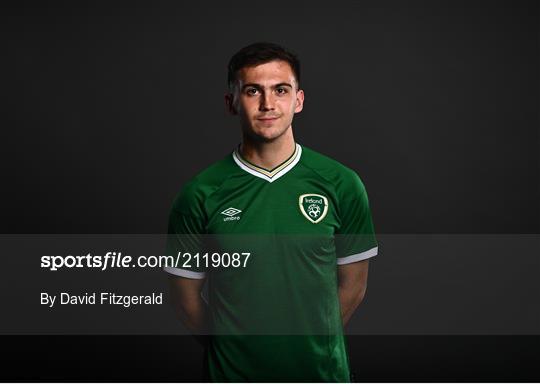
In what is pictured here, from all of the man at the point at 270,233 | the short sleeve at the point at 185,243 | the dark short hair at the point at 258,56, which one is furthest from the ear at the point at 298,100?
the short sleeve at the point at 185,243

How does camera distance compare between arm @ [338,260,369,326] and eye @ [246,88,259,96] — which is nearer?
eye @ [246,88,259,96]

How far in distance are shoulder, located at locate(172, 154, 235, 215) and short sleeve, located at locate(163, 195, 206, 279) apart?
0.09ft

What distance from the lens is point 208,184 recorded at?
2.70 m

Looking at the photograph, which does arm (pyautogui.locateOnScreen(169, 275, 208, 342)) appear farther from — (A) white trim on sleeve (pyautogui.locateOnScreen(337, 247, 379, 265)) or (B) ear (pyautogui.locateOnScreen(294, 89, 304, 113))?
(B) ear (pyautogui.locateOnScreen(294, 89, 304, 113))

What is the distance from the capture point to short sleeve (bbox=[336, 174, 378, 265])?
9.04 feet

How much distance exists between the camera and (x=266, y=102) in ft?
8.35

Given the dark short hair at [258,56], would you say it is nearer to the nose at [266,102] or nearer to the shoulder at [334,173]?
the nose at [266,102]

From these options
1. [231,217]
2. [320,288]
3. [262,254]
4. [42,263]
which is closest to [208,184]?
[231,217]

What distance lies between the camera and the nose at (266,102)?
254 centimetres

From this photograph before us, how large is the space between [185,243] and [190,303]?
0.26 meters

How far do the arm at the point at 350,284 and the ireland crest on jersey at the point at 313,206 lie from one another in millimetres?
284

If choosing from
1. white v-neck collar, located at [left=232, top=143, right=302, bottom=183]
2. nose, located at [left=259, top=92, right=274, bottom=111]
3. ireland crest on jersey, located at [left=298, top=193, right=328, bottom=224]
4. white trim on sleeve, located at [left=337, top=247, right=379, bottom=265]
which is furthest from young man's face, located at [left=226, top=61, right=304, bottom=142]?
white trim on sleeve, located at [left=337, top=247, right=379, bottom=265]

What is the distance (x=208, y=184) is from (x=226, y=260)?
0.30 metres

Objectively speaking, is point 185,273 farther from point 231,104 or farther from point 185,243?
point 231,104
